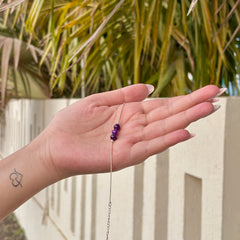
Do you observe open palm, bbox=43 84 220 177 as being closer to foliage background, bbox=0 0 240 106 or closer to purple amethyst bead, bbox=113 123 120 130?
purple amethyst bead, bbox=113 123 120 130

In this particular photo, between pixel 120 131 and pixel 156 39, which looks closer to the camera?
pixel 120 131

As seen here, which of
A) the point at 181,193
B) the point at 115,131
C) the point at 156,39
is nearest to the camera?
the point at 115,131

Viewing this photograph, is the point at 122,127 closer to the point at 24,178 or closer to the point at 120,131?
the point at 120,131

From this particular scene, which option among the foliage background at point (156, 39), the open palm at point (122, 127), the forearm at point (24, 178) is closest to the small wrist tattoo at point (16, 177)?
the forearm at point (24, 178)

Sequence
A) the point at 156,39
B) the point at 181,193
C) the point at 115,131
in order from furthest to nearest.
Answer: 1. the point at 156,39
2. the point at 181,193
3. the point at 115,131

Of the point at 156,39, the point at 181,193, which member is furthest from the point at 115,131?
the point at 156,39

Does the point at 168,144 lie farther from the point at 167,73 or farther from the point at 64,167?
the point at 167,73

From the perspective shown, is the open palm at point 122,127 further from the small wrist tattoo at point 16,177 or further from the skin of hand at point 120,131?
the small wrist tattoo at point 16,177

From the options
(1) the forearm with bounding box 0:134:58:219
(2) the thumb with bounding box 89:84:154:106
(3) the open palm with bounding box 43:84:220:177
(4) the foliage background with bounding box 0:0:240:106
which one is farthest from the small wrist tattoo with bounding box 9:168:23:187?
(4) the foliage background with bounding box 0:0:240:106
